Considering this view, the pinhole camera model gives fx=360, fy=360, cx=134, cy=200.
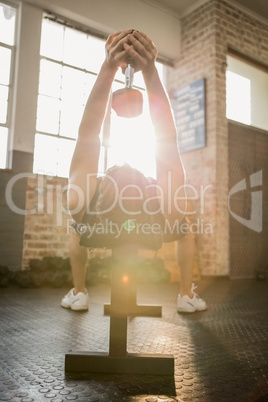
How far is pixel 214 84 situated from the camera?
15.2 feet

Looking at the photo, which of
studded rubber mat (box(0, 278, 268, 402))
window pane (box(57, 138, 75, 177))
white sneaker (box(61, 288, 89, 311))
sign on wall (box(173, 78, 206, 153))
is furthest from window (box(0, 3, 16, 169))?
sign on wall (box(173, 78, 206, 153))

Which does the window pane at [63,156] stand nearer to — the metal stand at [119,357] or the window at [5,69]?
the window at [5,69]

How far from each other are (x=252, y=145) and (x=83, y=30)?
8.92ft

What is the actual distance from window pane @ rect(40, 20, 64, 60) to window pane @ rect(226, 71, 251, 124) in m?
2.42

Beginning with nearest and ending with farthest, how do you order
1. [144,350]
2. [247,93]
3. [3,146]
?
[144,350]
[3,146]
[247,93]

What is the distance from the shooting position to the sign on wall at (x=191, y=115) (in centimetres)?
472

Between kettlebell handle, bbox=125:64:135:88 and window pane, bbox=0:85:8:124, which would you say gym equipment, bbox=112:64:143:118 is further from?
window pane, bbox=0:85:8:124

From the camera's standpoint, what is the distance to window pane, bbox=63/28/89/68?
14.7 ft

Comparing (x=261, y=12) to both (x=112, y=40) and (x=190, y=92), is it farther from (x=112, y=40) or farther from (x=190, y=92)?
(x=112, y=40)

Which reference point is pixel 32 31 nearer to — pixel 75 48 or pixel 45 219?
pixel 75 48

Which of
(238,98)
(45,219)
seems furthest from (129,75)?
(238,98)

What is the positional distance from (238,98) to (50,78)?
9.20 feet

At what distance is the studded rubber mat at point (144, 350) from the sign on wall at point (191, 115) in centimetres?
258

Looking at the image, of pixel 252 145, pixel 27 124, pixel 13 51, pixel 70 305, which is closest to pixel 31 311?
pixel 70 305
